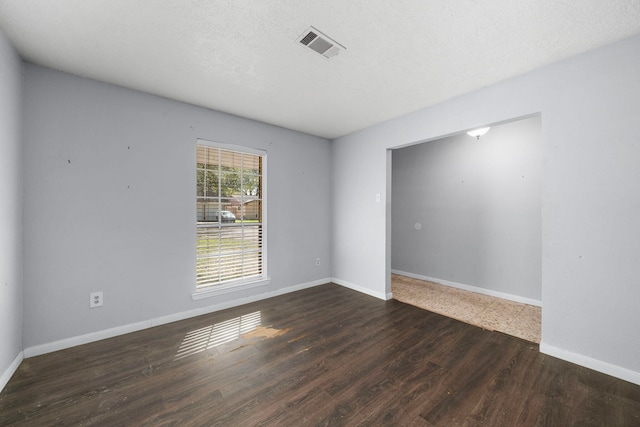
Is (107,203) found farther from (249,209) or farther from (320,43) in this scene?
(320,43)

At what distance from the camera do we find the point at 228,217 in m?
3.59

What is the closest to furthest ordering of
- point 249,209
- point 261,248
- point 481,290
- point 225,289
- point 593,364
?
point 593,364 → point 225,289 → point 249,209 → point 261,248 → point 481,290

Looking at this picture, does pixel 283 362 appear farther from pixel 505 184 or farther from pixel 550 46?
pixel 505 184

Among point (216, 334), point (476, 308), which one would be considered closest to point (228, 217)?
point (216, 334)

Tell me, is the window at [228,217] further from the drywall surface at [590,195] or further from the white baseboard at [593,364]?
the white baseboard at [593,364]

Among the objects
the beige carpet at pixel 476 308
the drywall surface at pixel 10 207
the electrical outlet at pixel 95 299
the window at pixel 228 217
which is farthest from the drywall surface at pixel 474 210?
the drywall surface at pixel 10 207

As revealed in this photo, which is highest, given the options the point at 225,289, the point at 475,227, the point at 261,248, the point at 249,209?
the point at 249,209

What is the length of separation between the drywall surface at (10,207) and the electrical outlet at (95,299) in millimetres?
471

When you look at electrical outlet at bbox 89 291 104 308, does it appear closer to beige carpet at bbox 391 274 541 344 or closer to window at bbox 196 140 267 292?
window at bbox 196 140 267 292

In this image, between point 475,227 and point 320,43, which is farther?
point 475,227

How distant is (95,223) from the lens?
2.60m

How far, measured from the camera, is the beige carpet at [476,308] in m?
2.92

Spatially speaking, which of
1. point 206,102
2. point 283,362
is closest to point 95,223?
point 206,102

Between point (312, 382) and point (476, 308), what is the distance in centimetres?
270
